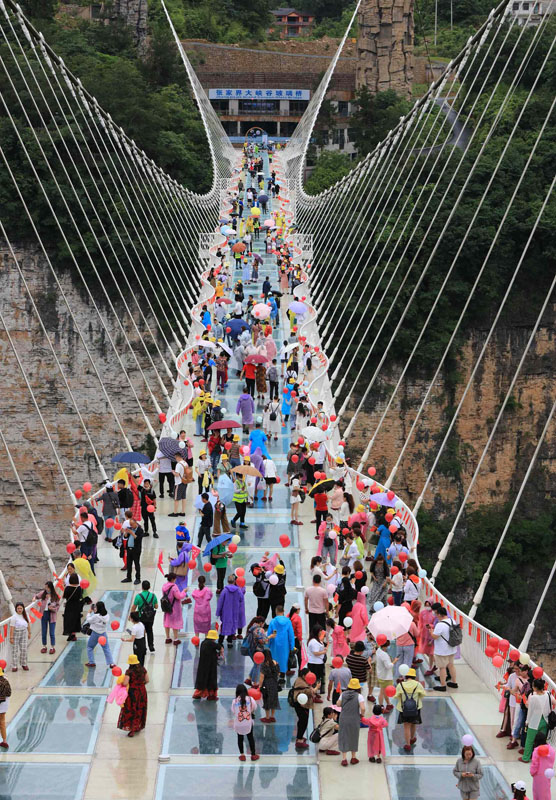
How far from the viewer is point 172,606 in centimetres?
1414

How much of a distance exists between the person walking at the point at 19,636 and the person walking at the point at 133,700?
1.65 meters

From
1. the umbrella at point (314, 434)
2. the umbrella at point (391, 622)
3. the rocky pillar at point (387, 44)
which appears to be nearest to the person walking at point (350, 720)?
the umbrella at point (391, 622)

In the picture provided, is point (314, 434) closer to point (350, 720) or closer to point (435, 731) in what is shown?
point (435, 731)

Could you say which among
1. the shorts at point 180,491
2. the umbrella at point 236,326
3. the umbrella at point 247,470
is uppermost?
the umbrella at point 247,470

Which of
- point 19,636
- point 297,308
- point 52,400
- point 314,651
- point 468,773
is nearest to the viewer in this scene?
point 468,773

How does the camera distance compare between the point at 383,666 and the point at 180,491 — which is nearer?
the point at 383,666

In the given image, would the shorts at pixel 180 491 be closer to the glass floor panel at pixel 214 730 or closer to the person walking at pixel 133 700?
the glass floor panel at pixel 214 730

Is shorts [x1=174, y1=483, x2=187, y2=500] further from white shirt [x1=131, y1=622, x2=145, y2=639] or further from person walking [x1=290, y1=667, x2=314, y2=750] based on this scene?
person walking [x1=290, y1=667, x2=314, y2=750]

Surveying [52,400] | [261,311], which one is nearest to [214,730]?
[261,311]

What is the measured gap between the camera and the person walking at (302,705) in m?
12.2

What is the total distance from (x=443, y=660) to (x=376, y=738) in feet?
5.71

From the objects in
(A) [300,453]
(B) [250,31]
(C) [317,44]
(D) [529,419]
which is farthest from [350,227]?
(B) [250,31]

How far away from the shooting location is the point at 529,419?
44438 mm

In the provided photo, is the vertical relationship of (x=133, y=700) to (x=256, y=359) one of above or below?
above
